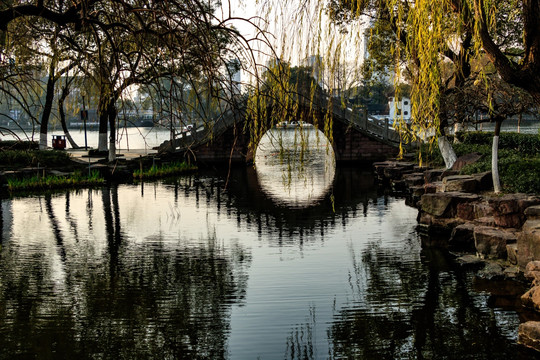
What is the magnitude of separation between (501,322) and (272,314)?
289cm

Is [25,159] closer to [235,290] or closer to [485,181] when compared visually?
[235,290]

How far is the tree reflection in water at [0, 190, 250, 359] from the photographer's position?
714 centimetres

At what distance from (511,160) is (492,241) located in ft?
15.9

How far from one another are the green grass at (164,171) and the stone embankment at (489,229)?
1229cm

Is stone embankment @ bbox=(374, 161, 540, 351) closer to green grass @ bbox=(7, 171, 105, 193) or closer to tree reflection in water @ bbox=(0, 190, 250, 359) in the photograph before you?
tree reflection in water @ bbox=(0, 190, 250, 359)

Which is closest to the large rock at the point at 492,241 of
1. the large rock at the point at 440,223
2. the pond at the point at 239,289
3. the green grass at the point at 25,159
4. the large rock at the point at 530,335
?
the pond at the point at 239,289

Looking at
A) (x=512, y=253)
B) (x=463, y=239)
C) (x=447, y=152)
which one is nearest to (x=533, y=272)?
(x=512, y=253)

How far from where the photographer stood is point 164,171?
1009 inches

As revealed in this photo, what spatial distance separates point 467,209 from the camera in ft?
41.9

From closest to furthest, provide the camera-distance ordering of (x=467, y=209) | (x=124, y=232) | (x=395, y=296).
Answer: (x=395, y=296) → (x=467, y=209) → (x=124, y=232)

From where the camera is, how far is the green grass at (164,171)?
80.3ft

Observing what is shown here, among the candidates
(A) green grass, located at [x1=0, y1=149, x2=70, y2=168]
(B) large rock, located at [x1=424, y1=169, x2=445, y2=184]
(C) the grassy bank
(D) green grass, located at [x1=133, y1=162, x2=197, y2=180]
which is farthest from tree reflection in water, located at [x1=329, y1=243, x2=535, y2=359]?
(A) green grass, located at [x1=0, y1=149, x2=70, y2=168]

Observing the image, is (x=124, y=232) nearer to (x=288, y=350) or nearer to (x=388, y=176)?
(x=288, y=350)

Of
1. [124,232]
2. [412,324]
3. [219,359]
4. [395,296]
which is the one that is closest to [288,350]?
[219,359]
